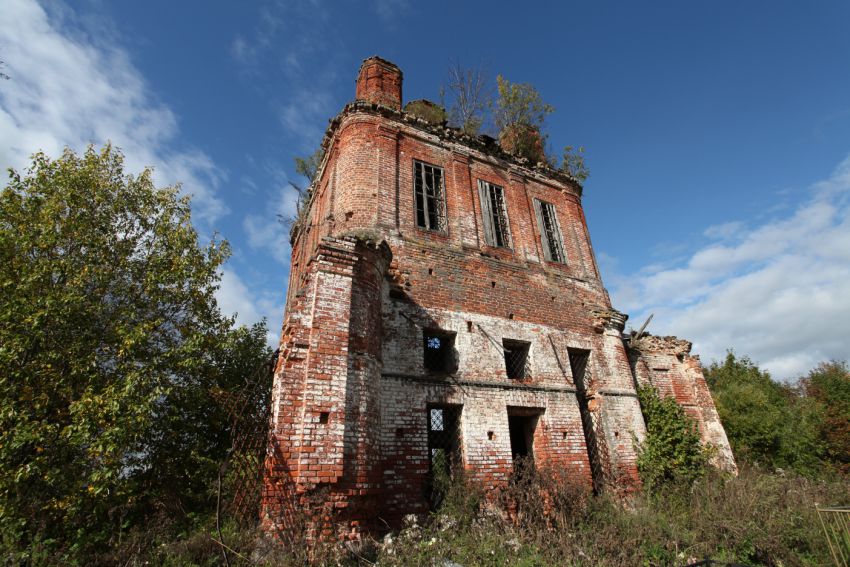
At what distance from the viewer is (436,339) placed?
963 cm

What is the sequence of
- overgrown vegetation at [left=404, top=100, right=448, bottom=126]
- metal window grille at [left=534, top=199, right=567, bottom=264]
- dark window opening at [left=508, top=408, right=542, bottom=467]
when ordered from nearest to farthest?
dark window opening at [left=508, top=408, right=542, bottom=467], metal window grille at [left=534, top=199, right=567, bottom=264], overgrown vegetation at [left=404, top=100, right=448, bottom=126]

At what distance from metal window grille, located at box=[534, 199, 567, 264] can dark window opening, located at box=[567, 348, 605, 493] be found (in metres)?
2.91

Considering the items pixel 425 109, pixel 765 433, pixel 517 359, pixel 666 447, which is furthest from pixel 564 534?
pixel 765 433

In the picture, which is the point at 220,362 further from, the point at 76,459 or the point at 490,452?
Answer: the point at 490,452

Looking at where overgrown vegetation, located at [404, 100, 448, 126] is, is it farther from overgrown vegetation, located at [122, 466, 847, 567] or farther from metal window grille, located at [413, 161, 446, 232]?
overgrown vegetation, located at [122, 466, 847, 567]

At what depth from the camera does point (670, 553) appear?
6.06 meters

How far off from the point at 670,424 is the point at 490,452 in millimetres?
5468

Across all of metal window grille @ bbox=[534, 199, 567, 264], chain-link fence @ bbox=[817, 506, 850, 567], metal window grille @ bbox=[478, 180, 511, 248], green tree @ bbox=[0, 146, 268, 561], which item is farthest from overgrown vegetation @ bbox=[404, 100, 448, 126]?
chain-link fence @ bbox=[817, 506, 850, 567]

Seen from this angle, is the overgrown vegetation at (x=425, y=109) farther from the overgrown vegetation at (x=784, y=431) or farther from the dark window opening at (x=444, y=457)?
the overgrown vegetation at (x=784, y=431)

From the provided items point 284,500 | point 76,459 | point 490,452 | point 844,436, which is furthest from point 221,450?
point 844,436

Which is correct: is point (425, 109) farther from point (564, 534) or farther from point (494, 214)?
point (564, 534)

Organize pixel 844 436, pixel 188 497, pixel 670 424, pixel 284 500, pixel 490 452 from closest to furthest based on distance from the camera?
pixel 284 500
pixel 490 452
pixel 188 497
pixel 670 424
pixel 844 436

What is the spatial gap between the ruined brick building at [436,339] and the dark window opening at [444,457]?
0.04 m

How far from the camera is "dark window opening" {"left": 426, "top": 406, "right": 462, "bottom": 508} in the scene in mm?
7148
